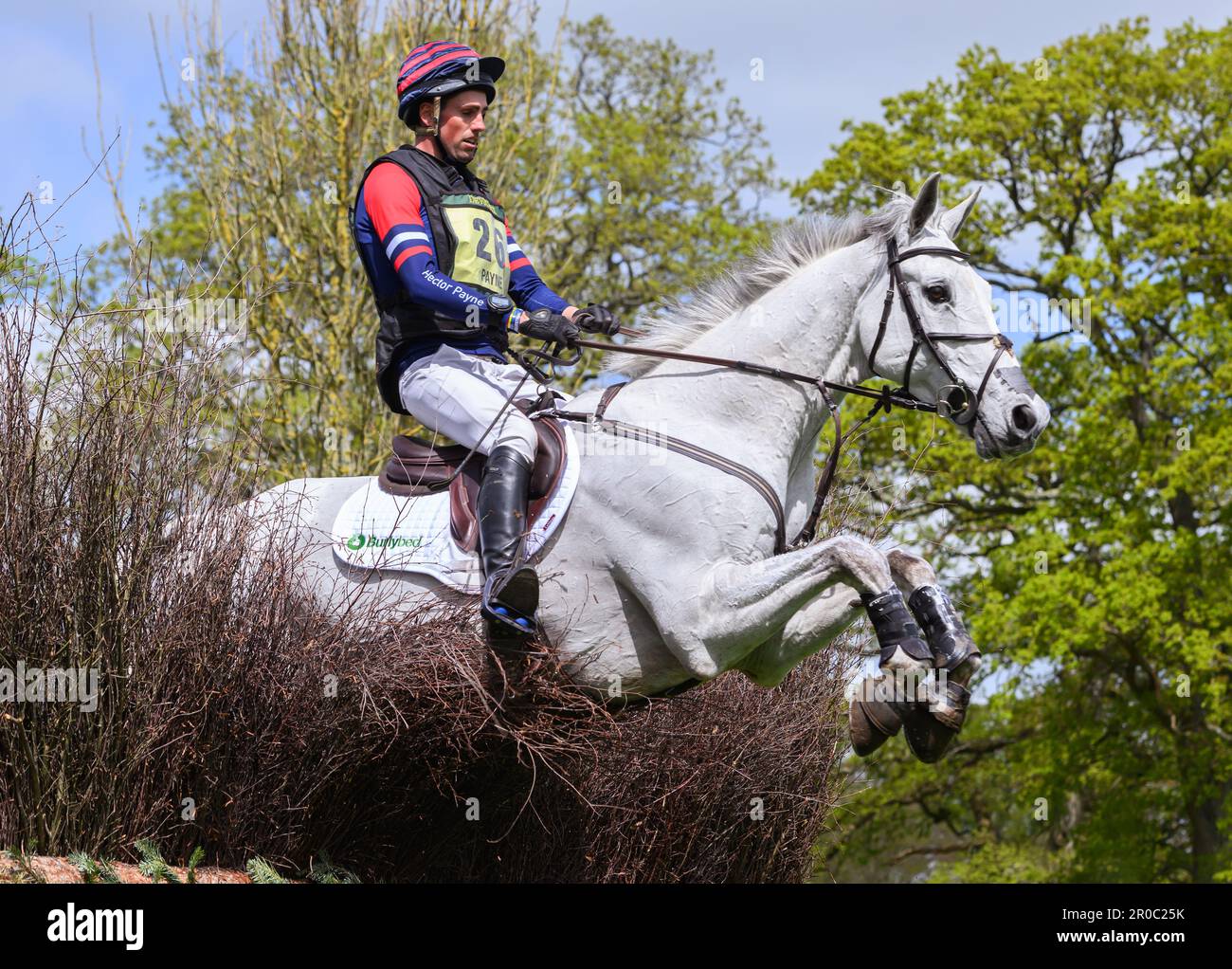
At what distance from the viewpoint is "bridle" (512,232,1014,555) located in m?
5.03

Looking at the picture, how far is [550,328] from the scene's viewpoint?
528cm

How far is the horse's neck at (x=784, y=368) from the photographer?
17.3 feet

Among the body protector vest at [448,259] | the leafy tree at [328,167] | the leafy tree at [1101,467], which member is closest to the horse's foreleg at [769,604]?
the body protector vest at [448,259]

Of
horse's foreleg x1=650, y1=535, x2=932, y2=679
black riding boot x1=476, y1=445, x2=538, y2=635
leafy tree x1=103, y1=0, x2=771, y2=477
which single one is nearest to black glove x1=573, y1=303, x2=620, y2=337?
black riding boot x1=476, y1=445, x2=538, y2=635

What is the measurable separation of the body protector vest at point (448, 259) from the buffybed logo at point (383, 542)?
0.50 meters

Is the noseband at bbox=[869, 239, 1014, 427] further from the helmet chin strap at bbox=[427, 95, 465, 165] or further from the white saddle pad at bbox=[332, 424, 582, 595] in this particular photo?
the helmet chin strap at bbox=[427, 95, 465, 165]

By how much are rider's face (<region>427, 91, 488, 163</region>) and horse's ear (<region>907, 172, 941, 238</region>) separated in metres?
1.71

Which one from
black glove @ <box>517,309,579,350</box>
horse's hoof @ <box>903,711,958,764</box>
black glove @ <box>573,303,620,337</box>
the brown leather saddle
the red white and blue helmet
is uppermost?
the red white and blue helmet

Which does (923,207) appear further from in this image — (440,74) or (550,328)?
(440,74)

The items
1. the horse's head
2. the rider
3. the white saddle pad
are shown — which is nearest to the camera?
the horse's head
